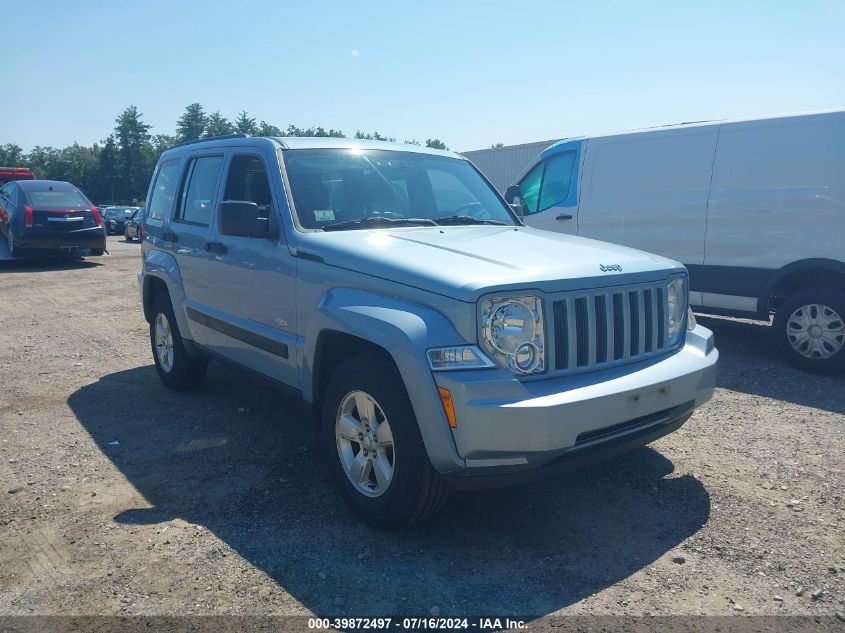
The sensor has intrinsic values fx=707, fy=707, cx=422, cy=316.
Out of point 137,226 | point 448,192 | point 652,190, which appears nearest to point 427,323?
point 448,192

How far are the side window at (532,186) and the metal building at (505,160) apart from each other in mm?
10982

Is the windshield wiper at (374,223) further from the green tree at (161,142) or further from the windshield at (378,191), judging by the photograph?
the green tree at (161,142)

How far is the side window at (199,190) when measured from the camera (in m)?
5.25

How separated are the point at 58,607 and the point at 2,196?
626 inches

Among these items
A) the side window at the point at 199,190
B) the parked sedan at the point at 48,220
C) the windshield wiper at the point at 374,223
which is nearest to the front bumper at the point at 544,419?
the windshield wiper at the point at 374,223

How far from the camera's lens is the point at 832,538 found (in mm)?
3445

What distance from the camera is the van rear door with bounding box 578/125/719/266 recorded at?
737cm

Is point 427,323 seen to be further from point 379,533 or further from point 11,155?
point 11,155

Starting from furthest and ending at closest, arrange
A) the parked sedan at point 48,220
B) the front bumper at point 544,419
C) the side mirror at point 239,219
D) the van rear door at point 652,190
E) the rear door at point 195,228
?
the parked sedan at point 48,220 < the van rear door at point 652,190 < the rear door at point 195,228 < the side mirror at point 239,219 < the front bumper at point 544,419

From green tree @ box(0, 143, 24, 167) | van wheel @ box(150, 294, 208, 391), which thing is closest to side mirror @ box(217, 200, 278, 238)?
van wheel @ box(150, 294, 208, 391)

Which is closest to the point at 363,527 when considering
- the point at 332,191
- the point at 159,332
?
the point at 332,191

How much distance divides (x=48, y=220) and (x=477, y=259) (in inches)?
558

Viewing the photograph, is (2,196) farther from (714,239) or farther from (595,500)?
(595,500)

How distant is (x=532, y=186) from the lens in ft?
30.3
